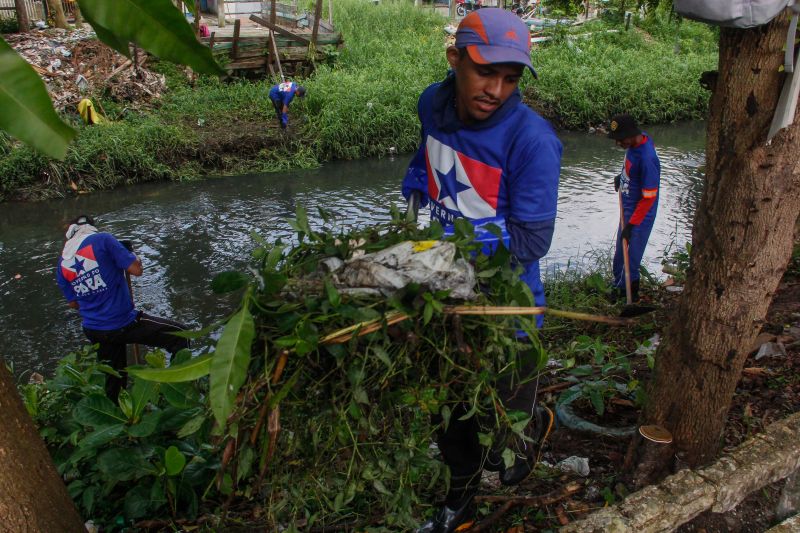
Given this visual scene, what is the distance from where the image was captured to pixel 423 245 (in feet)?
5.93

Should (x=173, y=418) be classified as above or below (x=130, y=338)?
above

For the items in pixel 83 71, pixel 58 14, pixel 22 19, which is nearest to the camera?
pixel 83 71

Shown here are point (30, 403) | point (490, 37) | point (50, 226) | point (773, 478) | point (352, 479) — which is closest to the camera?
point (352, 479)

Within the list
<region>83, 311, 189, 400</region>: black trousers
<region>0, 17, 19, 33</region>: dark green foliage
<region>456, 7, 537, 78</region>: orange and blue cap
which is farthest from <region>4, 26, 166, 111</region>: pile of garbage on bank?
<region>456, 7, 537, 78</region>: orange and blue cap

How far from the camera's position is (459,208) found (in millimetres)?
2375

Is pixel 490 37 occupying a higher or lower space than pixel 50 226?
higher

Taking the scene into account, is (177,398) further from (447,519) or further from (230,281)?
(447,519)

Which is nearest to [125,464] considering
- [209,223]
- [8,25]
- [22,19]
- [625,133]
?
[625,133]

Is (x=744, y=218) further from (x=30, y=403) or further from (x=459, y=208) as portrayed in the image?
(x=30, y=403)

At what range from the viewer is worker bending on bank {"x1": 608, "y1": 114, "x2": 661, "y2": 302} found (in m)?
5.61

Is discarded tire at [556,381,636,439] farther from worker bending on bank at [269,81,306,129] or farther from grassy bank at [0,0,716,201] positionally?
worker bending on bank at [269,81,306,129]

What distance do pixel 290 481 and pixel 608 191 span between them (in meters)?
9.43

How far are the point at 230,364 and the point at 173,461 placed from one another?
1.11 m

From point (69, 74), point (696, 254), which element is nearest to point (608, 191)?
point (696, 254)
